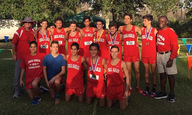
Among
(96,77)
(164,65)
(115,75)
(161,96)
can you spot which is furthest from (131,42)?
(161,96)

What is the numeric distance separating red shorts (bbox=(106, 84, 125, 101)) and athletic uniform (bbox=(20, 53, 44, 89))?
2062 millimetres

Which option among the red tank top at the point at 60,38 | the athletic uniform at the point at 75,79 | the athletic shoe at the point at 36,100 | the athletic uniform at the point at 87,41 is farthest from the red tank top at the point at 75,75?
the red tank top at the point at 60,38

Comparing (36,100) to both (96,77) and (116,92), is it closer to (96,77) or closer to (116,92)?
(96,77)

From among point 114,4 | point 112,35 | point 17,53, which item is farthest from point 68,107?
point 114,4

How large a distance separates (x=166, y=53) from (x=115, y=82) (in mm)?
1696

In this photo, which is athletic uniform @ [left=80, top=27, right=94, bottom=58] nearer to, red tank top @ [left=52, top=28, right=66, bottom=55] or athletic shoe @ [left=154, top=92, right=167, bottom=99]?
red tank top @ [left=52, top=28, right=66, bottom=55]

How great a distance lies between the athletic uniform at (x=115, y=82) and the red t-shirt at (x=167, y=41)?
4.59ft

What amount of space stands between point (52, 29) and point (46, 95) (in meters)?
2.24

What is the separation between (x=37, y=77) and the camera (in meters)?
4.44

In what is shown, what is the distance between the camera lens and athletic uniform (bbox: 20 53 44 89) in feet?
14.4

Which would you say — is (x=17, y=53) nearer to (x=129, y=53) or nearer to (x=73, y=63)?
(x=73, y=63)

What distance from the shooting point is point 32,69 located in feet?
14.5

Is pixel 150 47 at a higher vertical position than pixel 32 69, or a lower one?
higher

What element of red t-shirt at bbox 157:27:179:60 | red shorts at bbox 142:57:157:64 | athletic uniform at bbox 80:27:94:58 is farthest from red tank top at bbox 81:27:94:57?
red t-shirt at bbox 157:27:179:60
